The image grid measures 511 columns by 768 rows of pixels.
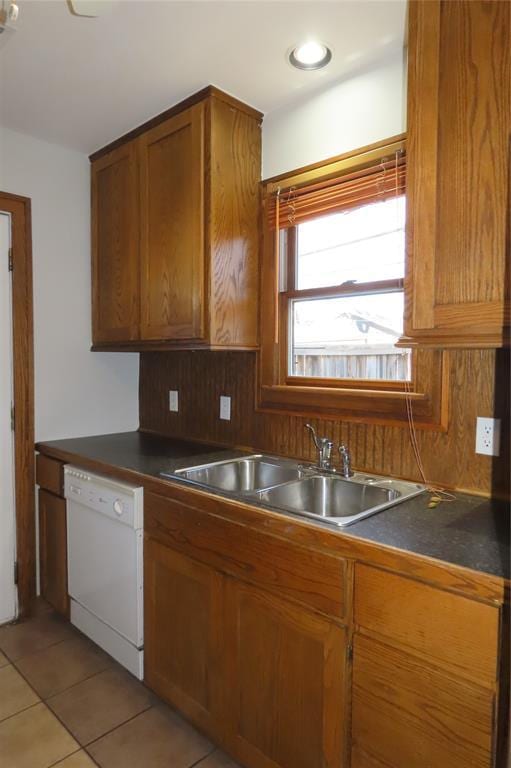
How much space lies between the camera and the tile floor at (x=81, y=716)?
1.62 m

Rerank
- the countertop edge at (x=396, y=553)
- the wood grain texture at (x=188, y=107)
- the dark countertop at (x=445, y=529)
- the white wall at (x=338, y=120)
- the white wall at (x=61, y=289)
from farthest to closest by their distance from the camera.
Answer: the white wall at (x=61, y=289)
the wood grain texture at (x=188, y=107)
the white wall at (x=338, y=120)
the dark countertop at (x=445, y=529)
the countertop edge at (x=396, y=553)

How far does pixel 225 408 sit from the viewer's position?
7.97 ft

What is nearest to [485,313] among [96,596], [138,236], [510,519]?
[510,519]

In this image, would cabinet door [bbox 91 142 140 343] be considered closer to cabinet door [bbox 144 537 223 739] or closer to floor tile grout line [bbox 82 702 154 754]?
cabinet door [bbox 144 537 223 739]

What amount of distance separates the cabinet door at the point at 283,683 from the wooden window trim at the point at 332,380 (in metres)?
0.80

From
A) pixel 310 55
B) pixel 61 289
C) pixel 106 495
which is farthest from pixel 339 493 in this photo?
pixel 61 289

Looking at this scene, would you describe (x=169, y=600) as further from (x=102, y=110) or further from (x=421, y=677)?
(x=102, y=110)

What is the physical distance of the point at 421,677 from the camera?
108 cm

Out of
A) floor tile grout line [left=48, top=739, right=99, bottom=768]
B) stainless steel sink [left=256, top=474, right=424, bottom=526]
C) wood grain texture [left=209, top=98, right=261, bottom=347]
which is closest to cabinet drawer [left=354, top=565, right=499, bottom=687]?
stainless steel sink [left=256, top=474, right=424, bottom=526]

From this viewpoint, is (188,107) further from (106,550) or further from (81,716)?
(81,716)

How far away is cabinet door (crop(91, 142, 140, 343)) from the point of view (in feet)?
7.87

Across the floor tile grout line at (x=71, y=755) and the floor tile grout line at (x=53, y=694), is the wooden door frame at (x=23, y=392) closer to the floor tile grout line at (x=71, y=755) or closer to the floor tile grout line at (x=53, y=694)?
the floor tile grout line at (x=53, y=694)

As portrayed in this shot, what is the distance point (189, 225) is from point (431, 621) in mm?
1727

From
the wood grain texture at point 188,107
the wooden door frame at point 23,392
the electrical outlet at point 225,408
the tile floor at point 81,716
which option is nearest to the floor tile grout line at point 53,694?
the tile floor at point 81,716
